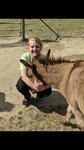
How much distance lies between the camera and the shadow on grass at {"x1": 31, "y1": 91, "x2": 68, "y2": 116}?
17.3ft

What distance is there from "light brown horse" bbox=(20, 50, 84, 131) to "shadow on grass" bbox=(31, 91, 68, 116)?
105 cm

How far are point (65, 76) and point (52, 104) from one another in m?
1.50

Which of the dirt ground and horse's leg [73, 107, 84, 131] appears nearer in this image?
horse's leg [73, 107, 84, 131]

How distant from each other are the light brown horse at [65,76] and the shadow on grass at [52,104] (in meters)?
1.05

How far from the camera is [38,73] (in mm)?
4344

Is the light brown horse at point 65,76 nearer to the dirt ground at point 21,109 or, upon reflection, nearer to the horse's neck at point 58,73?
the horse's neck at point 58,73

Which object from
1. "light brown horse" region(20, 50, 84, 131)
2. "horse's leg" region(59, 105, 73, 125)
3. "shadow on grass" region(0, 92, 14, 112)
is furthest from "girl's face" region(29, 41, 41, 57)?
"shadow on grass" region(0, 92, 14, 112)

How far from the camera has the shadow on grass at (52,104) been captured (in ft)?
17.3

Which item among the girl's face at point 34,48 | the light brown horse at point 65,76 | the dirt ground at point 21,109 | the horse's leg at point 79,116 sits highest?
the girl's face at point 34,48

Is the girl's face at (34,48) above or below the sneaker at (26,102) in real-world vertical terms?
above

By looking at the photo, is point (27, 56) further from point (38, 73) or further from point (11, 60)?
point (11, 60)

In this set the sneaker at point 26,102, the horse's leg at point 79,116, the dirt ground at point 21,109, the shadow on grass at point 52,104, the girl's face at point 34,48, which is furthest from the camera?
the sneaker at point 26,102

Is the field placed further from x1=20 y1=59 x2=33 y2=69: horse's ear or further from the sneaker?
x1=20 y1=59 x2=33 y2=69: horse's ear

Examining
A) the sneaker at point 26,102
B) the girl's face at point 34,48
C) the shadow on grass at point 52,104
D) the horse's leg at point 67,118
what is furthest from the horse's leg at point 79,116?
the sneaker at point 26,102
